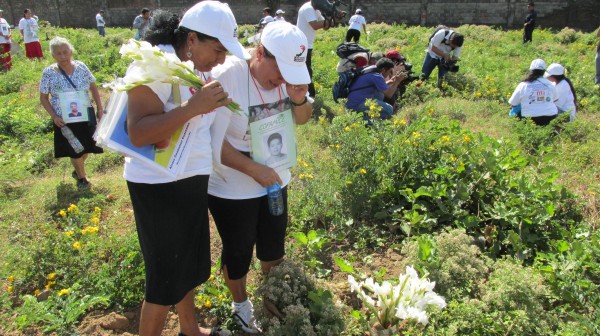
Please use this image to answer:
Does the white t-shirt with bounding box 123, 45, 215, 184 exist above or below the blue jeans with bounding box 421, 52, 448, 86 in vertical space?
above

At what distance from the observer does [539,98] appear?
245 inches

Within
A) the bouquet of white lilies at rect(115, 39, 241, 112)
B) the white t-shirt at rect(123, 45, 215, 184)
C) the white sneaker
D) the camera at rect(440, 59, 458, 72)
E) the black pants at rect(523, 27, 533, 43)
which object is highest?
the bouquet of white lilies at rect(115, 39, 241, 112)

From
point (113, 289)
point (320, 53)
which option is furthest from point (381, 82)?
point (320, 53)

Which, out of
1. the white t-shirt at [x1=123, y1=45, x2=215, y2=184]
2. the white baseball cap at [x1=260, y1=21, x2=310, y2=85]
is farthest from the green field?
the white baseball cap at [x1=260, y1=21, x2=310, y2=85]

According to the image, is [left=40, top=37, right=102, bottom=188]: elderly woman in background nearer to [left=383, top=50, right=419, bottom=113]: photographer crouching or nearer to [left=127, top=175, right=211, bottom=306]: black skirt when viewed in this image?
[left=127, top=175, right=211, bottom=306]: black skirt

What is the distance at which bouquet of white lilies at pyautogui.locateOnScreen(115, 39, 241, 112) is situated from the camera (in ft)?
6.33

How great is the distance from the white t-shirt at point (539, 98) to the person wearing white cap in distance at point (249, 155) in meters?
4.70

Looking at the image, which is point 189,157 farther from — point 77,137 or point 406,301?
point 77,137

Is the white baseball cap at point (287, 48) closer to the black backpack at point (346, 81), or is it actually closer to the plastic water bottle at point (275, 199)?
the plastic water bottle at point (275, 199)

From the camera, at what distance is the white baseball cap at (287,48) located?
2256 mm

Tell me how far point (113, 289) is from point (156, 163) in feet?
5.05

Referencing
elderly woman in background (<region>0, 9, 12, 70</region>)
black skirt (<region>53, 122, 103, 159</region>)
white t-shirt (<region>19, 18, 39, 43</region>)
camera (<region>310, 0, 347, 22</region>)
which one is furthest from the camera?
white t-shirt (<region>19, 18, 39, 43</region>)

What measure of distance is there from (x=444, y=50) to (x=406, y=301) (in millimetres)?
7043

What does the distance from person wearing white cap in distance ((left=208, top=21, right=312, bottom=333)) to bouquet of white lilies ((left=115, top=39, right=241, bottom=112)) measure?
0.39 meters
